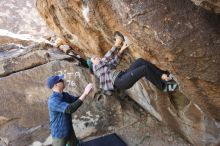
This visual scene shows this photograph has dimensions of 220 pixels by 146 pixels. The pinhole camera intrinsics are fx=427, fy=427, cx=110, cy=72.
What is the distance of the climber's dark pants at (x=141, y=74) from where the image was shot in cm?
782

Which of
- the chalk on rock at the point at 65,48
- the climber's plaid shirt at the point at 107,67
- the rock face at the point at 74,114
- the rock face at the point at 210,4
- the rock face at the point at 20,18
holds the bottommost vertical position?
the rock face at the point at 74,114

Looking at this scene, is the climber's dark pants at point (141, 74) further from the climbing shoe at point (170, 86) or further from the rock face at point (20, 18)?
the rock face at point (20, 18)

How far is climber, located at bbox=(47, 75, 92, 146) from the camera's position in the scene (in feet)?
24.0

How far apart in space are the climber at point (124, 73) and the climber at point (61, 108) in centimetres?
92

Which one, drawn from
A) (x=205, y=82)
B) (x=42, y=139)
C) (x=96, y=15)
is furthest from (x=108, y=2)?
(x=42, y=139)

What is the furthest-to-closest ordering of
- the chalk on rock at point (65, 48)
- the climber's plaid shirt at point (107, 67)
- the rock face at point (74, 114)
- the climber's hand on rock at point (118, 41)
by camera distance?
the chalk on rock at point (65, 48) < the rock face at point (74, 114) < the climber's hand on rock at point (118, 41) < the climber's plaid shirt at point (107, 67)

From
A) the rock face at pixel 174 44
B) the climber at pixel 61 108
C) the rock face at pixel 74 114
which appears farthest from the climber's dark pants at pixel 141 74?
the rock face at pixel 74 114

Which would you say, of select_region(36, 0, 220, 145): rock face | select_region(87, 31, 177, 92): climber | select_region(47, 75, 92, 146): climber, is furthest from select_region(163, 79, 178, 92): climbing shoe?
select_region(47, 75, 92, 146): climber

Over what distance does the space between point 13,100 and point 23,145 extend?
1.19 metres

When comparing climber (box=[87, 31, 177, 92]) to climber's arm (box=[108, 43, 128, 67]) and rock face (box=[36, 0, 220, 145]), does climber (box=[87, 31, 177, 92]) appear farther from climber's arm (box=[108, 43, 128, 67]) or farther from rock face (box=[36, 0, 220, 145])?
rock face (box=[36, 0, 220, 145])

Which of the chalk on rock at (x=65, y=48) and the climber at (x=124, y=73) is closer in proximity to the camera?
the climber at (x=124, y=73)

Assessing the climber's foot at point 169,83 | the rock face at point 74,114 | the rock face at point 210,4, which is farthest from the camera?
the rock face at point 74,114

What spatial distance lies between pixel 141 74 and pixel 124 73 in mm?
462

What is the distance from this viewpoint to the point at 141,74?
793cm
